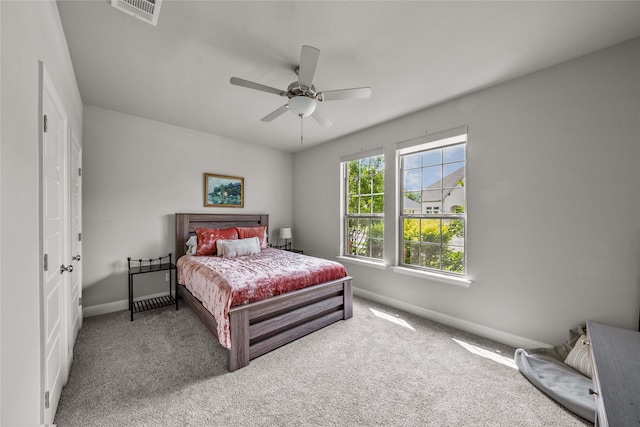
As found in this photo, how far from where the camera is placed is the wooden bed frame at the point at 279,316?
2.19 meters

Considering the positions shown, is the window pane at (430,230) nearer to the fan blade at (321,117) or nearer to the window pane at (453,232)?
the window pane at (453,232)

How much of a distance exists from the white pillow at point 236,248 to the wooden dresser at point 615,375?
348 cm

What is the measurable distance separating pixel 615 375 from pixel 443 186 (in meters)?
2.25

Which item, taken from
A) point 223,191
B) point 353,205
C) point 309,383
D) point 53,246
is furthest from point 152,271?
point 353,205

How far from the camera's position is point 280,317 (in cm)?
249

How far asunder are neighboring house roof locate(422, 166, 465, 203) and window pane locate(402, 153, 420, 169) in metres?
0.38

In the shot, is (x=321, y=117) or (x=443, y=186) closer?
(x=321, y=117)

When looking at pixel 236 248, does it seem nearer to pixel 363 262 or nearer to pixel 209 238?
pixel 209 238

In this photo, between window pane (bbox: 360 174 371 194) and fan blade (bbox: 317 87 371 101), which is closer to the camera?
fan blade (bbox: 317 87 371 101)

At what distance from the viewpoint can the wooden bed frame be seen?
2.19 meters

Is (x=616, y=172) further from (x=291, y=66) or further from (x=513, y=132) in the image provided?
(x=291, y=66)

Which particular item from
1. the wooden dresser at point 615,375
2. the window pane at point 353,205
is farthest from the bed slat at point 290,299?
the wooden dresser at point 615,375

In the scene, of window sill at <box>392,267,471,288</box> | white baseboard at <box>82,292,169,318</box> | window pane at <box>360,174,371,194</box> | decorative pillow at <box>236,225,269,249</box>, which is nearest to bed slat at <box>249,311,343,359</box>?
window sill at <box>392,267,471,288</box>

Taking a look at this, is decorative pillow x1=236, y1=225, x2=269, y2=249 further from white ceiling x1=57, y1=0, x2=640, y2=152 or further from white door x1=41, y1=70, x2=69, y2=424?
white door x1=41, y1=70, x2=69, y2=424
